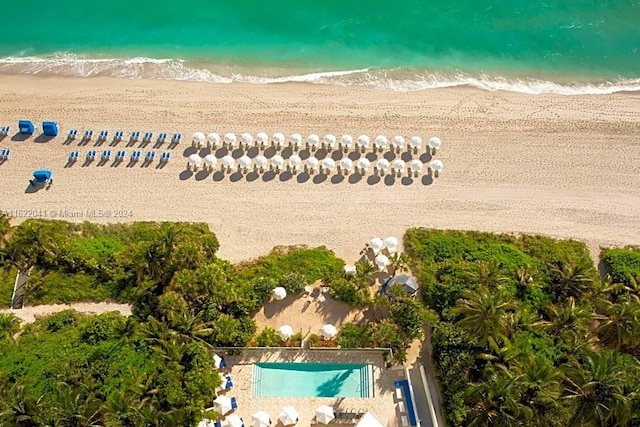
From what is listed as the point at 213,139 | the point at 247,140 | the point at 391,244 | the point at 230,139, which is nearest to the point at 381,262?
the point at 391,244

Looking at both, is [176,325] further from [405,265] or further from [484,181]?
[484,181]

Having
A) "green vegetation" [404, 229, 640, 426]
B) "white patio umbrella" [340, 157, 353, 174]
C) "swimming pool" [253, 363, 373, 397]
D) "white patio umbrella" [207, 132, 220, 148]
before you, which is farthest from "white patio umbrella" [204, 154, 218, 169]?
"swimming pool" [253, 363, 373, 397]

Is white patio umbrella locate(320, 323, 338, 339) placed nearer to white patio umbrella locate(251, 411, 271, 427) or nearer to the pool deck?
the pool deck

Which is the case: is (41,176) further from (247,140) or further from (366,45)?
(366,45)

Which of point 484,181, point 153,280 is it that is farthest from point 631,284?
point 153,280

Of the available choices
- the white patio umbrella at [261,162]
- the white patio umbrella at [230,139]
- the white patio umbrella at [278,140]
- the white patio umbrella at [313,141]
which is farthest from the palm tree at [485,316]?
the white patio umbrella at [230,139]

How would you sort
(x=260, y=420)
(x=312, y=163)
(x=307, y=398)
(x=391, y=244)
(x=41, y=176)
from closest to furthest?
1. (x=260, y=420)
2. (x=307, y=398)
3. (x=391, y=244)
4. (x=41, y=176)
5. (x=312, y=163)

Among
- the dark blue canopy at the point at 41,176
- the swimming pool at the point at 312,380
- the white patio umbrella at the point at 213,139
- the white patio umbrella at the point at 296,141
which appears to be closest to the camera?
the swimming pool at the point at 312,380

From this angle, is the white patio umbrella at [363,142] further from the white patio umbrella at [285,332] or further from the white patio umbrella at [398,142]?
the white patio umbrella at [285,332]
